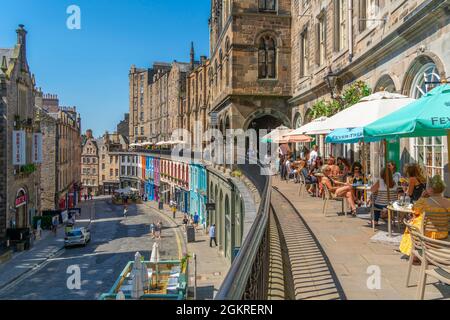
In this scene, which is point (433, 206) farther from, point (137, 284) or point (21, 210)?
point (21, 210)

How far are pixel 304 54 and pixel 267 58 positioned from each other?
9.65 feet

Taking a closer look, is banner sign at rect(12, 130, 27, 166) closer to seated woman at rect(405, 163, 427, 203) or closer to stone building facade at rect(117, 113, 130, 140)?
seated woman at rect(405, 163, 427, 203)

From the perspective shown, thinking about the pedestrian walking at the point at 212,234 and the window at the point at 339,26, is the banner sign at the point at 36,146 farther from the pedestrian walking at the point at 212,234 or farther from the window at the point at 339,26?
the window at the point at 339,26

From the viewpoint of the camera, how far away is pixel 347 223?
8445 mm

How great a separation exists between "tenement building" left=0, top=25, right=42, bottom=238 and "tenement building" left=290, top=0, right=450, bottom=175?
20.3m

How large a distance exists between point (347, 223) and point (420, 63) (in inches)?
207

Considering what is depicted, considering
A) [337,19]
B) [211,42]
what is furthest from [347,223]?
[211,42]

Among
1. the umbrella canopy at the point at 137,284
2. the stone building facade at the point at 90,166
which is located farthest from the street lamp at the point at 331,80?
the stone building facade at the point at 90,166

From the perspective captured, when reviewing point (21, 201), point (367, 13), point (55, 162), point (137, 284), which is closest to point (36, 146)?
point (21, 201)

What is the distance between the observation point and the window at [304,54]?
21.8 m

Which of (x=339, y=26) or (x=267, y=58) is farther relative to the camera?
A: (x=267, y=58)

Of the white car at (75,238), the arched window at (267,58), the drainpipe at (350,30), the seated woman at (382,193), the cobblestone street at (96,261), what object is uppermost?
the arched window at (267,58)

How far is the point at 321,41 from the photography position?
1919cm

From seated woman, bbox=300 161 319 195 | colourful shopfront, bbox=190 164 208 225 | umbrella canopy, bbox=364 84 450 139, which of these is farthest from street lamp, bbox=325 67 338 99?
colourful shopfront, bbox=190 164 208 225
